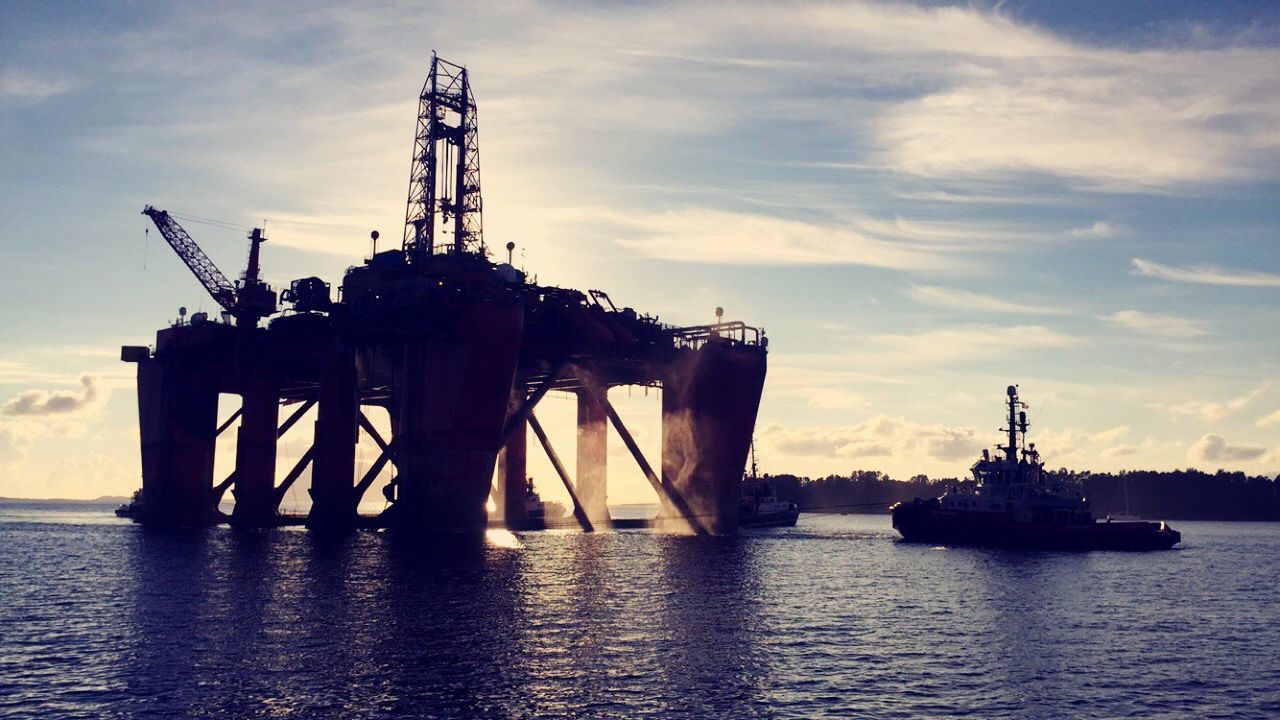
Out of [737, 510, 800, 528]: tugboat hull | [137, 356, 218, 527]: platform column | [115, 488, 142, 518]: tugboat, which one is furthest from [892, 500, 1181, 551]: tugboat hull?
[115, 488, 142, 518]: tugboat

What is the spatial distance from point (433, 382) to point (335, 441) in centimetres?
1157

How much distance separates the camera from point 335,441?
259 ft

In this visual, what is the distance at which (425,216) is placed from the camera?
91.0 metres

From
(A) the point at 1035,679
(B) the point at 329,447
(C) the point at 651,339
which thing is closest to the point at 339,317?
(B) the point at 329,447

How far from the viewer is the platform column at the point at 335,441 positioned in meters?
79.0

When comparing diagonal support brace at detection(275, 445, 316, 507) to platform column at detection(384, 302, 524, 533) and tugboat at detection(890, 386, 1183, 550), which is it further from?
tugboat at detection(890, 386, 1183, 550)

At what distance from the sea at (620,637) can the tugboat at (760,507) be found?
4426 centimetres

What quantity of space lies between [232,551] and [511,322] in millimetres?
23128

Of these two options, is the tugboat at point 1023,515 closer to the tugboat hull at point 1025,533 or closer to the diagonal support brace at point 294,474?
the tugboat hull at point 1025,533

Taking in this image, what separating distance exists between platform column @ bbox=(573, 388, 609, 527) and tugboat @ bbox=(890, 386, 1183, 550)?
3166cm

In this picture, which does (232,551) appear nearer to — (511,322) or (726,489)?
(511,322)

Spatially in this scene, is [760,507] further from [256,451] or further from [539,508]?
[256,451]

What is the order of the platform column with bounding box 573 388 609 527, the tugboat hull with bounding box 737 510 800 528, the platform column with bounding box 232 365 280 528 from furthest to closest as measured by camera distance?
the tugboat hull with bounding box 737 510 800 528
the platform column with bounding box 573 388 609 527
the platform column with bounding box 232 365 280 528

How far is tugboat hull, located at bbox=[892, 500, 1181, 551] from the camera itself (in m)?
76.8
